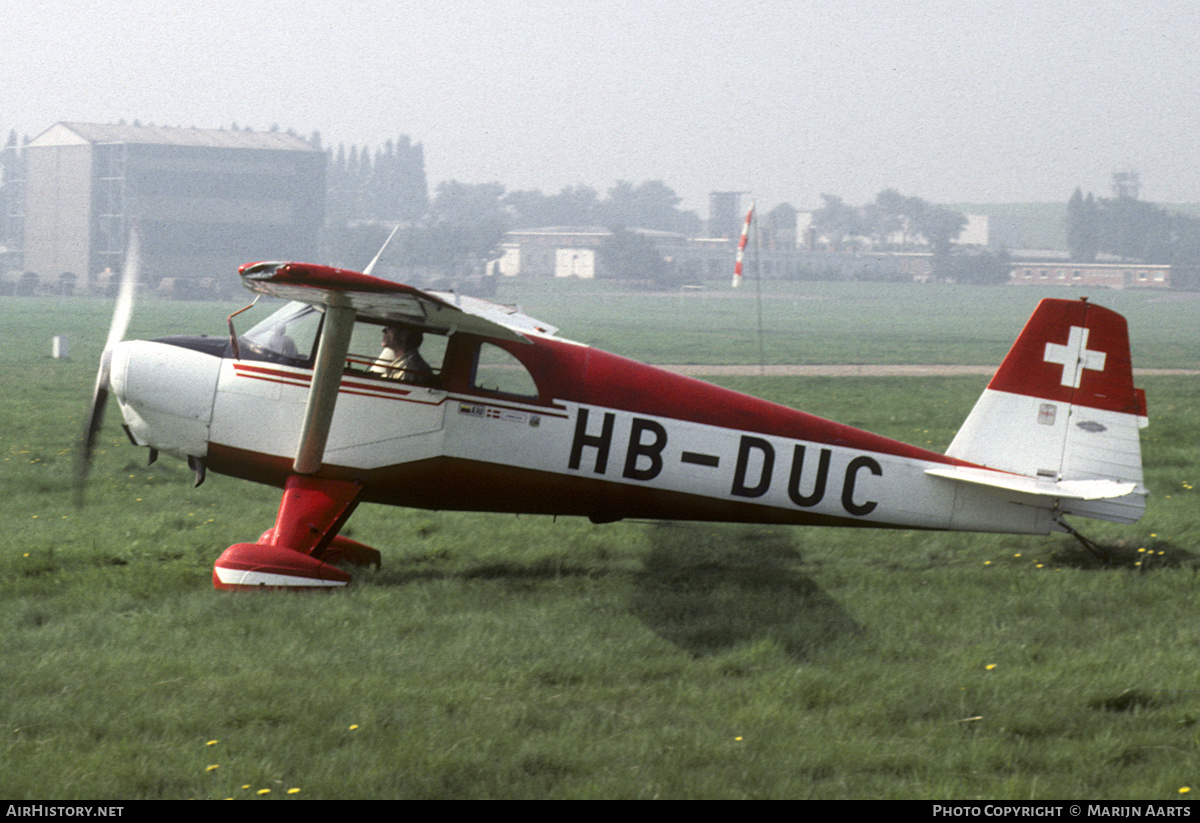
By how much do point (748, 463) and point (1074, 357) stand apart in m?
2.52

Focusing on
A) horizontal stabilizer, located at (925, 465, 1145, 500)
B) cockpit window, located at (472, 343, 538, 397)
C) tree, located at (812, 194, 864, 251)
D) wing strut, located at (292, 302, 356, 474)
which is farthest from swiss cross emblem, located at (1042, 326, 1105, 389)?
→ tree, located at (812, 194, 864, 251)

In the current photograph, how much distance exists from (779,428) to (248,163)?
117 metres

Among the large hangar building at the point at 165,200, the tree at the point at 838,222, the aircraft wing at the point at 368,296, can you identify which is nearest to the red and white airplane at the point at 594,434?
the aircraft wing at the point at 368,296

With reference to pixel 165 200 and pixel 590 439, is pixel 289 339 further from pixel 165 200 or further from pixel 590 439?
pixel 165 200

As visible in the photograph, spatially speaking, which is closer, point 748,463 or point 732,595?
point 732,595

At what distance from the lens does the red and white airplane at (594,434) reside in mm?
7914

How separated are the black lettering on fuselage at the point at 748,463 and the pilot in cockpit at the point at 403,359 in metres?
2.33

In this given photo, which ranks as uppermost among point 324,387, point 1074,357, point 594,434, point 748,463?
point 1074,357

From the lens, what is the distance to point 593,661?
20.1 ft

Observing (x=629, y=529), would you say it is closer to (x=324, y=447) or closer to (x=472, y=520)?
(x=472, y=520)

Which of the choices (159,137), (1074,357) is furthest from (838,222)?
(1074,357)

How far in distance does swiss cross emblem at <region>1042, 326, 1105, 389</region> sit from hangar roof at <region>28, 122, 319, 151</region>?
117 m
